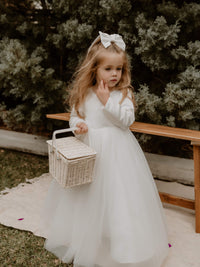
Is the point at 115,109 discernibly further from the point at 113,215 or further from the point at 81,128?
the point at 113,215

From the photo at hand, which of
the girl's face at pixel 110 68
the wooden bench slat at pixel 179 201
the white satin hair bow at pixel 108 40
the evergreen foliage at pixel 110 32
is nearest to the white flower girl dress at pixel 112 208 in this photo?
the girl's face at pixel 110 68

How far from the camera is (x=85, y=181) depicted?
205 centimetres

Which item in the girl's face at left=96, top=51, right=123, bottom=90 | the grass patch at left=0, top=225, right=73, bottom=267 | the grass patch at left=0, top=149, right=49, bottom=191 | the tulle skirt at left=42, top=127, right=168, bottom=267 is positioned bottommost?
the grass patch at left=0, top=225, right=73, bottom=267

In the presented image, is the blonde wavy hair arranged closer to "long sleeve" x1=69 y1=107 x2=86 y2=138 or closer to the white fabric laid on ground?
"long sleeve" x1=69 y1=107 x2=86 y2=138

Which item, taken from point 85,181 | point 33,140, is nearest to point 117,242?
point 85,181

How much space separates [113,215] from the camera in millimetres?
2088

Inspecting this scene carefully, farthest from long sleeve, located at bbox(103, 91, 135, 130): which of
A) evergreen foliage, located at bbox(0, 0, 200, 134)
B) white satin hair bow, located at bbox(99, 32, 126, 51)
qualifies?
evergreen foliage, located at bbox(0, 0, 200, 134)

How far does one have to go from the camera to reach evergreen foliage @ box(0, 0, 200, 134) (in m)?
3.58

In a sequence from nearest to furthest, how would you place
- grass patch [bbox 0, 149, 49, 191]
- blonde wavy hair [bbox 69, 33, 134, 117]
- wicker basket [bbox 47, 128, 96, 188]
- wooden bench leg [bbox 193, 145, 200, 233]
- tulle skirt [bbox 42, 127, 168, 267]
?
wicker basket [bbox 47, 128, 96, 188], tulle skirt [bbox 42, 127, 168, 267], blonde wavy hair [bbox 69, 33, 134, 117], wooden bench leg [bbox 193, 145, 200, 233], grass patch [bbox 0, 149, 49, 191]

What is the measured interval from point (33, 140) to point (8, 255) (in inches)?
111

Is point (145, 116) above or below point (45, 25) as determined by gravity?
below

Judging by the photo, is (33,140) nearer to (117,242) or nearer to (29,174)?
(29,174)

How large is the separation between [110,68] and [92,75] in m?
0.24

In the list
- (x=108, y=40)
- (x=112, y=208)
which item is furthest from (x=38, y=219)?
(x=108, y=40)
